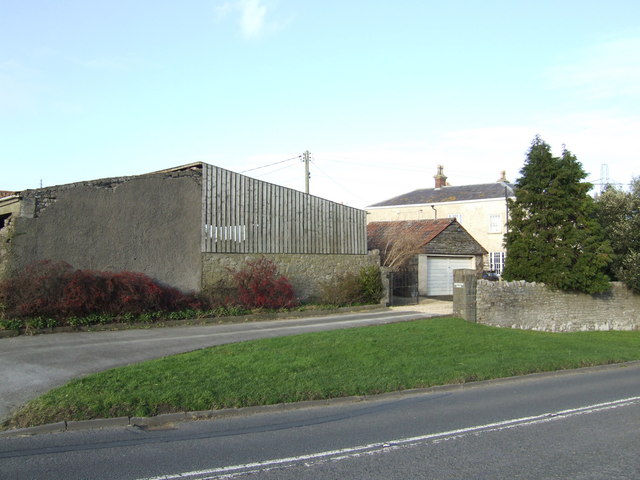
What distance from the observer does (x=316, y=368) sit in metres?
11.2

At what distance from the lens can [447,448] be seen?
6859 millimetres

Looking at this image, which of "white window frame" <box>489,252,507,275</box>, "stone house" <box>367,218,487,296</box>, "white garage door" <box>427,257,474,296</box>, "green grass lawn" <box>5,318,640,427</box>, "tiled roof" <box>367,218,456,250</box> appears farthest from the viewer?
"white window frame" <box>489,252,507,275</box>

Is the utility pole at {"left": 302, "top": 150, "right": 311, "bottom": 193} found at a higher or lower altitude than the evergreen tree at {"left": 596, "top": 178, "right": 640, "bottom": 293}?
higher

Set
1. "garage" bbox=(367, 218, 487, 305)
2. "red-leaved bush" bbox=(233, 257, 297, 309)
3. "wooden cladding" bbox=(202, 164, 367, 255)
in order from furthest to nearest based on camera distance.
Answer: "garage" bbox=(367, 218, 487, 305) < "wooden cladding" bbox=(202, 164, 367, 255) < "red-leaved bush" bbox=(233, 257, 297, 309)

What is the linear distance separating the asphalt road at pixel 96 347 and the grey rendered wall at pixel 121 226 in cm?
321

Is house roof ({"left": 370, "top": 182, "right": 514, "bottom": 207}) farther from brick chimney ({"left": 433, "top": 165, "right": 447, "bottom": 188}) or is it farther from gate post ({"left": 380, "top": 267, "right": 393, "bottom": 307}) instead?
gate post ({"left": 380, "top": 267, "right": 393, "bottom": 307})

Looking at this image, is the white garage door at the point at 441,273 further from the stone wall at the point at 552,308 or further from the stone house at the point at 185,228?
the stone wall at the point at 552,308

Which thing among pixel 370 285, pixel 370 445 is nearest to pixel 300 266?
pixel 370 285

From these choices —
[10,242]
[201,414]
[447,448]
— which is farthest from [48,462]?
[10,242]

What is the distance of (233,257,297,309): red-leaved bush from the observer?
19859 mm

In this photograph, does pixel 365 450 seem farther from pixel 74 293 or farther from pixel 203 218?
pixel 203 218

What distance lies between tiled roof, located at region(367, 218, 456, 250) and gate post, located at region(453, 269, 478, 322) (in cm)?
987

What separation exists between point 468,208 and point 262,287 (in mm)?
27399

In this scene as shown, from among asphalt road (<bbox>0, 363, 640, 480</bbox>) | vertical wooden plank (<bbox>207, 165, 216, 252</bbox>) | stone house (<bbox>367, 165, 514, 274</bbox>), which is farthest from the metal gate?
asphalt road (<bbox>0, 363, 640, 480</bbox>)
